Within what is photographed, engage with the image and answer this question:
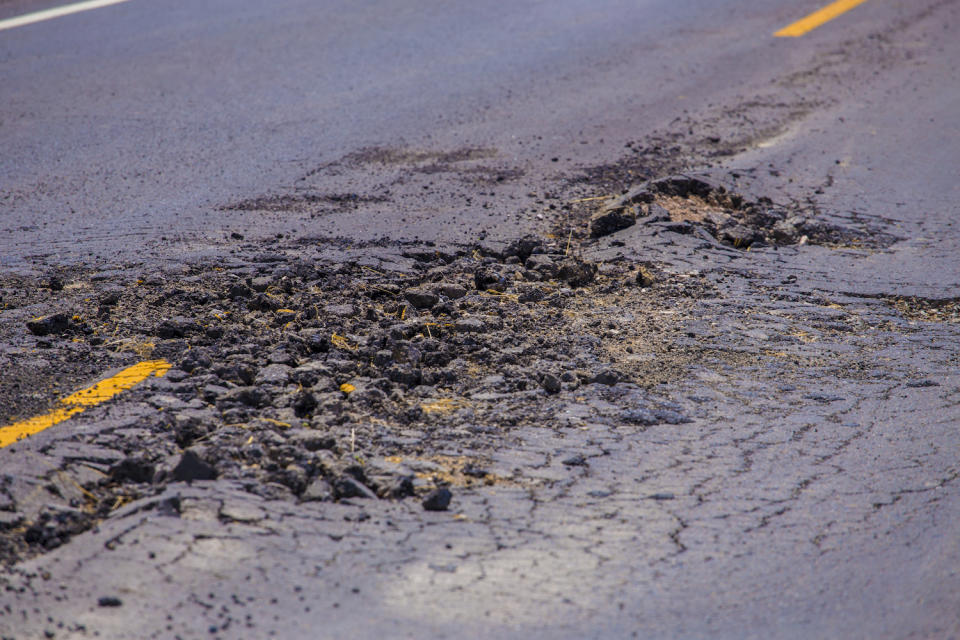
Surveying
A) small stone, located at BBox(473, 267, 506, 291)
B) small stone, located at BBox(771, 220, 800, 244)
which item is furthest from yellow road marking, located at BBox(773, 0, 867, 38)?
small stone, located at BBox(473, 267, 506, 291)

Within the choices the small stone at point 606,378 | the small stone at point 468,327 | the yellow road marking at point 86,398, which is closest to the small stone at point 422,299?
the small stone at point 468,327

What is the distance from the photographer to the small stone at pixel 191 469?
9.05 feet

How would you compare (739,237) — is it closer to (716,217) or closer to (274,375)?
(716,217)

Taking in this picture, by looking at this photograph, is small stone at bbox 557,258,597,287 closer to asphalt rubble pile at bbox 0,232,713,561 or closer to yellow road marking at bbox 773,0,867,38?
asphalt rubble pile at bbox 0,232,713,561

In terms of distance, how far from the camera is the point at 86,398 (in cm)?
321

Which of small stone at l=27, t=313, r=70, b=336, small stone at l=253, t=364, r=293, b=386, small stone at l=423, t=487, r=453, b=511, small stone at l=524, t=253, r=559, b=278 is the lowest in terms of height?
small stone at l=423, t=487, r=453, b=511

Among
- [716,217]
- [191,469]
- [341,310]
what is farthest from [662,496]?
[716,217]

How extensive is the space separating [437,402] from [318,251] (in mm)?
1639

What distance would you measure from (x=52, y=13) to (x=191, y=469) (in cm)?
886

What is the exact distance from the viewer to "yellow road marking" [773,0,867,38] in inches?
391

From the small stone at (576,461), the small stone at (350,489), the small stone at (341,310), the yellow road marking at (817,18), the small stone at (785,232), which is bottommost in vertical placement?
the small stone at (576,461)

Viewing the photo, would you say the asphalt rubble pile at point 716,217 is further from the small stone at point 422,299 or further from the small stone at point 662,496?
the small stone at point 662,496

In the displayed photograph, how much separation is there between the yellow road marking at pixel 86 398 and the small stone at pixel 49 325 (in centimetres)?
52

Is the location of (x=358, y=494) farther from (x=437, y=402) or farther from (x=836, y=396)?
(x=836, y=396)
